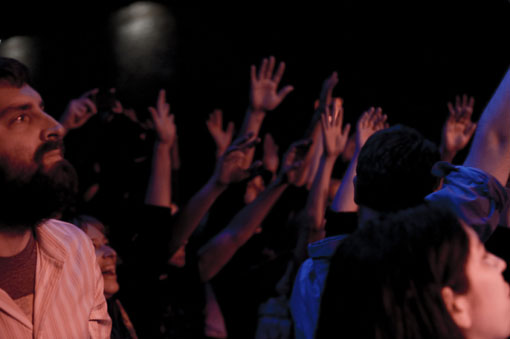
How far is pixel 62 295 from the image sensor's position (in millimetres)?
1207

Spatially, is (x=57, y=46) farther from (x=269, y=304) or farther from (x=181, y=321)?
(x=269, y=304)

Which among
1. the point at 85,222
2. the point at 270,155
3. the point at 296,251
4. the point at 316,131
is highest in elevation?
the point at 316,131

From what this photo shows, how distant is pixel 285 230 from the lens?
3121 mm

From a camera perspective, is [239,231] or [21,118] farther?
[239,231]

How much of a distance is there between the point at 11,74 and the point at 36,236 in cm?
50

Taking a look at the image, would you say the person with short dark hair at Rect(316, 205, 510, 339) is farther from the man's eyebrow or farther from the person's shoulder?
the man's eyebrow

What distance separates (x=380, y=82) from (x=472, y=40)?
837mm

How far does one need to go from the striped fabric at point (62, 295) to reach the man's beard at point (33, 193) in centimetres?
9

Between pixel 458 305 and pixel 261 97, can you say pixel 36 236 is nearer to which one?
pixel 458 305

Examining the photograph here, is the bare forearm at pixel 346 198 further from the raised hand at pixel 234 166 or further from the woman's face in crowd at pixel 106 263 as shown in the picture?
the woman's face in crowd at pixel 106 263

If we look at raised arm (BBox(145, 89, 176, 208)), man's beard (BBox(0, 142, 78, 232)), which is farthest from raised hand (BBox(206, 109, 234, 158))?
man's beard (BBox(0, 142, 78, 232))

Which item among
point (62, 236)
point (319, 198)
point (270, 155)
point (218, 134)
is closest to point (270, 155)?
point (270, 155)

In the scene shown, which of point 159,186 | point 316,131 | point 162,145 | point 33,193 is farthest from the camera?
point 316,131

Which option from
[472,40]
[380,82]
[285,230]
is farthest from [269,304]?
[472,40]
